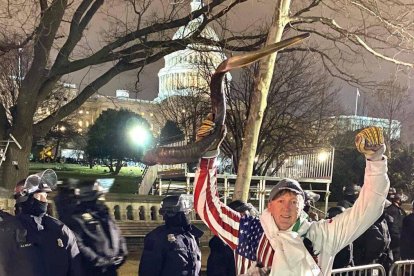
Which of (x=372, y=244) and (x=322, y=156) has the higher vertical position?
(x=322, y=156)

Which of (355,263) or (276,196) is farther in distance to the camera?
(355,263)

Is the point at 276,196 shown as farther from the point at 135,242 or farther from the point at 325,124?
the point at 325,124

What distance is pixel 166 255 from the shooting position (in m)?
5.04

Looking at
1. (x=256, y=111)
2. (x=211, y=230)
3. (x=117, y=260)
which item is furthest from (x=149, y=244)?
(x=256, y=111)

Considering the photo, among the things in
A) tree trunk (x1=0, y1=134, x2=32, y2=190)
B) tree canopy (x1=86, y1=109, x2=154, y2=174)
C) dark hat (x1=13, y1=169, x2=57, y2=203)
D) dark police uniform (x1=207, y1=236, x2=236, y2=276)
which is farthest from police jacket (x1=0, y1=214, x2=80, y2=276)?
tree canopy (x1=86, y1=109, x2=154, y2=174)

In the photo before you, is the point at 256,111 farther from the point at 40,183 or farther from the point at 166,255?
the point at 40,183

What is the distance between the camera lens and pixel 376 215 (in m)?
2.87

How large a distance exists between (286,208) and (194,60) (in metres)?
19.1

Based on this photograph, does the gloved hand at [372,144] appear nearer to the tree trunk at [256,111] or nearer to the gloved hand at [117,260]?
the gloved hand at [117,260]

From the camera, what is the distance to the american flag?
301 centimetres

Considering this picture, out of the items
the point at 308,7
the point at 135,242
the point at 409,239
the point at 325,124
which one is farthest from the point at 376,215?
the point at 325,124

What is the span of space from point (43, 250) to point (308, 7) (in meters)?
7.72

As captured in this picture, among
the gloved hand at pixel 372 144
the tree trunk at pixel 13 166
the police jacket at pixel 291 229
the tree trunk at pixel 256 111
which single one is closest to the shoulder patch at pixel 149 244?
the police jacket at pixel 291 229

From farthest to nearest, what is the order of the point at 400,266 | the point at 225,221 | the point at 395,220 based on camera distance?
the point at 395,220 < the point at 400,266 < the point at 225,221
